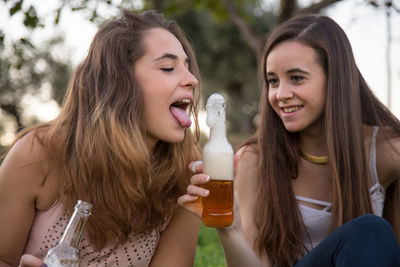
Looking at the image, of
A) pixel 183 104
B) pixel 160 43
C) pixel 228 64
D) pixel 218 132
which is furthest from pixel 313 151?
pixel 228 64

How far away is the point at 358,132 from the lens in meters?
3.26

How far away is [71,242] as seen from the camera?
6.65 ft

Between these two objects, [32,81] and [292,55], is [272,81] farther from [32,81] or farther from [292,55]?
[32,81]

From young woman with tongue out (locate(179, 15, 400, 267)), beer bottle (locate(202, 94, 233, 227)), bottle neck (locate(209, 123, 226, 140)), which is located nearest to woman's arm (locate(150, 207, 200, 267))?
young woman with tongue out (locate(179, 15, 400, 267))

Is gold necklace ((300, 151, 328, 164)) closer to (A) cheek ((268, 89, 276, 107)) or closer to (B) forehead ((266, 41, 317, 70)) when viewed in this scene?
(A) cheek ((268, 89, 276, 107))

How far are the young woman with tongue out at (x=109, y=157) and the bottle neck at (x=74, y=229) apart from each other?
442 millimetres

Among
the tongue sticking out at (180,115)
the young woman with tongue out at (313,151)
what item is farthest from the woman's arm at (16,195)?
the young woman with tongue out at (313,151)

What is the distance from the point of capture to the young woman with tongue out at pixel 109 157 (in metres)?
2.45

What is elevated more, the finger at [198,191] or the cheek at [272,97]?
the cheek at [272,97]

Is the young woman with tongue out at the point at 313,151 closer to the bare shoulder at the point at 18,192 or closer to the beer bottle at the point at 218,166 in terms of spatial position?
the beer bottle at the point at 218,166

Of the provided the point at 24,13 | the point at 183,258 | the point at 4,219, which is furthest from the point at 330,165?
the point at 24,13

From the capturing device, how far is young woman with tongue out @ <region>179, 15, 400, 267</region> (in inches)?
127

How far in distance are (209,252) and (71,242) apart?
3.00 meters

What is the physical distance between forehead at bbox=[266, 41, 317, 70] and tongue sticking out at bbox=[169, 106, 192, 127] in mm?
1049
